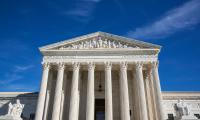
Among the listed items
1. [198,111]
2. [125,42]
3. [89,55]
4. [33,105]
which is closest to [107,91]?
[89,55]

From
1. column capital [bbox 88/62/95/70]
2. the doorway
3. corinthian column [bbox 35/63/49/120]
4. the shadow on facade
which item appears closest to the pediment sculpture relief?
column capital [bbox 88/62/95/70]

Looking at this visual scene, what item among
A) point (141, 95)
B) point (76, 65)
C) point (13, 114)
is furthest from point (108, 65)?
point (13, 114)

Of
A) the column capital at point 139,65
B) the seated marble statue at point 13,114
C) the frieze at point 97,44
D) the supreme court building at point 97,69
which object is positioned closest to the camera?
the seated marble statue at point 13,114

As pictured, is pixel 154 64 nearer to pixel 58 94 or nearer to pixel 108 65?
pixel 108 65

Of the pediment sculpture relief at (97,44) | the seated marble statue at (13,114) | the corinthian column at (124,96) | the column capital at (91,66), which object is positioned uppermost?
the pediment sculpture relief at (97,44)

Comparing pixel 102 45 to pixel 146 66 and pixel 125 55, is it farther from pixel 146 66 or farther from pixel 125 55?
pixel 146 66

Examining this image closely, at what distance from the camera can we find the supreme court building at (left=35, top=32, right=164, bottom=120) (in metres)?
24.7

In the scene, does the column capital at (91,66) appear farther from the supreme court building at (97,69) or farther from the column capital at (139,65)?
the column capital at (139,65)

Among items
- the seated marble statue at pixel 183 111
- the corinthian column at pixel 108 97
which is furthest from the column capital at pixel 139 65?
the seated marble statue at pixel 183 111

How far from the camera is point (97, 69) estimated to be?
2909cm

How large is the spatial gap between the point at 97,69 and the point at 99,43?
3687mm

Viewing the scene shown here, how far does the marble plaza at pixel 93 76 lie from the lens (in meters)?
24.5

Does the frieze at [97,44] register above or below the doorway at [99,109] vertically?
above

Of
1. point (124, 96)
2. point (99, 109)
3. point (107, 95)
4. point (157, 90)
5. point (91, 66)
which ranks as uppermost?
point (91, 66)
